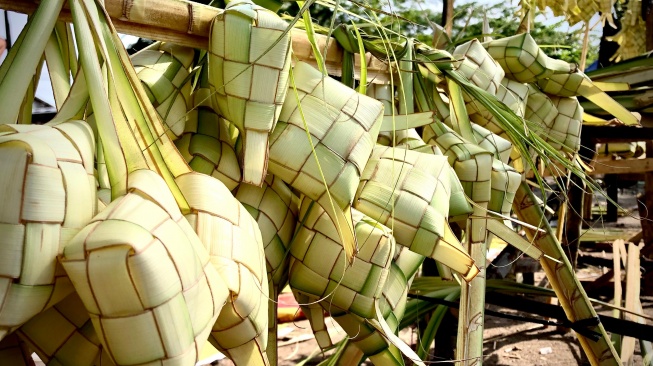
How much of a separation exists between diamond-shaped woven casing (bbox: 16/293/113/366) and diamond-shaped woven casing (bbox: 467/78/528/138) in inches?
18.7

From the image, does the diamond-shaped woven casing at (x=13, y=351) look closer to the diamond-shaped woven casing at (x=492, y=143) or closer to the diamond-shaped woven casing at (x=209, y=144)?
the diamond-shaped woven casing at (x=209, y=144)

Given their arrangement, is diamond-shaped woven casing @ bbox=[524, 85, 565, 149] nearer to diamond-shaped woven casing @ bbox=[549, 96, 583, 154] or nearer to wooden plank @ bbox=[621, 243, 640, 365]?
diamond-shaped woven casing @ bbox=[549, 96, 583, 154]

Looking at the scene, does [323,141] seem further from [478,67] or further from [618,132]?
[618,132]

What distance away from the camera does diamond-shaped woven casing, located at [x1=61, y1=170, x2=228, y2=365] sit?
0.29 m

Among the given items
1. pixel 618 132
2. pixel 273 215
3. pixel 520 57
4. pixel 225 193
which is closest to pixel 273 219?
pixel 273 215

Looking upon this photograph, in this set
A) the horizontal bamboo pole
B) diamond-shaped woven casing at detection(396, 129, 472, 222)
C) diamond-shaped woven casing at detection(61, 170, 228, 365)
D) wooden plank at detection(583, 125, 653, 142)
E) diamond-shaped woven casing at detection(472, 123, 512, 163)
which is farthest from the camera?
wooden plank at detection(583, 125, 653, 142)

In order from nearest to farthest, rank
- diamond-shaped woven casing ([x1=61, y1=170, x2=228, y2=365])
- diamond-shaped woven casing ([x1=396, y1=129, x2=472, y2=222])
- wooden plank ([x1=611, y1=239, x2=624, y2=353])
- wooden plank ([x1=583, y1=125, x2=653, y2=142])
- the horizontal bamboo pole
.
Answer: diamond-shaped woven casing ([x1=61, y1=170, x2=228, y2=365]) < the horizontal bamboo pole < diamond-shaped woven casing ([x1=396, y1=129, x2=472, y2=222]) < wooden plank ([x1=611, y1=239, x2=624, y2=353]) < wooden plank ([x1=583, y1=125, x2=653, y2=142])

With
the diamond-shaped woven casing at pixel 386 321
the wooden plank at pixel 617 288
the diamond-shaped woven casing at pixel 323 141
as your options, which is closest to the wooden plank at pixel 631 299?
the wooden plank at pixel 617 288

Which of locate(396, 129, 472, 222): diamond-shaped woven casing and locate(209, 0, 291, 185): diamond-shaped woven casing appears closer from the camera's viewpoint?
locate(209, 0, 291, 185): diamond-shaped woven casing

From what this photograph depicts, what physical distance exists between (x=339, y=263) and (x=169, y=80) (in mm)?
174

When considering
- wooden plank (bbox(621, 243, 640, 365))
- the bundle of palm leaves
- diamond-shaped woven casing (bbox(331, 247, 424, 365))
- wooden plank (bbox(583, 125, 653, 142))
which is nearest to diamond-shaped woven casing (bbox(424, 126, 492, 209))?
the bundle of palm leaves

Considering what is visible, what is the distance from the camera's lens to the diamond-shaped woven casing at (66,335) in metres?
0.35

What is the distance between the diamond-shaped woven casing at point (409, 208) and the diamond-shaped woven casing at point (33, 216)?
226 mm

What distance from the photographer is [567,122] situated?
0.91 metres
